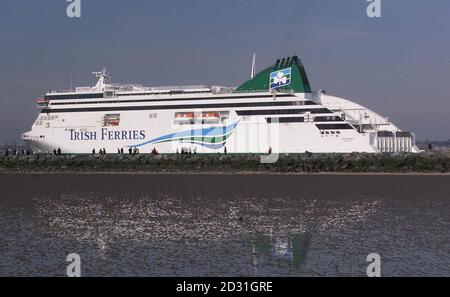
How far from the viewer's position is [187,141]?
229 ft

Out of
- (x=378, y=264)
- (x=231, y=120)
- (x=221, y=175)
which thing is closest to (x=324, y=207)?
(x=378, y=264)

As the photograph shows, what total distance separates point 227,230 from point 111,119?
181 feet

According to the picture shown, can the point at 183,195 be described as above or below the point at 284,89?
below

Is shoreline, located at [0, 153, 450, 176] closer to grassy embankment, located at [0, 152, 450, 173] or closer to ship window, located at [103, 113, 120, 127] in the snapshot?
grassy embankment, located at [0, 152, 450, 173]

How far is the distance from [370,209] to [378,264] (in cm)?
1193

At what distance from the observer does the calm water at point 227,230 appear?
14.8m

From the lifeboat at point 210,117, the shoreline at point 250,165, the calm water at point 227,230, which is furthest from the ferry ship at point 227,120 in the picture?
the calm water at point 227,230

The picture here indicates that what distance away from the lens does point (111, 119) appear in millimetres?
73188

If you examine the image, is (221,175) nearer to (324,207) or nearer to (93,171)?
(93,171)

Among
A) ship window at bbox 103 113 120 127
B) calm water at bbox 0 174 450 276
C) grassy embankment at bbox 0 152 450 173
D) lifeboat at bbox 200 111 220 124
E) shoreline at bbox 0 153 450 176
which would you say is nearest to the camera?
calm water at bbox 0 174 450 276

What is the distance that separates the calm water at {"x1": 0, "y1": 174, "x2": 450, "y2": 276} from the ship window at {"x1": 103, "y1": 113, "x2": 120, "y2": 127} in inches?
1369

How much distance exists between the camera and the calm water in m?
14.8

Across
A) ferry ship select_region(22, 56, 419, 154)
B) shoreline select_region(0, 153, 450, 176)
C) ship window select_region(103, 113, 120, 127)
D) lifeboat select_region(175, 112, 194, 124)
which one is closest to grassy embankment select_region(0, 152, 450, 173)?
shoreline select_region(0, 153, 450, 176)
